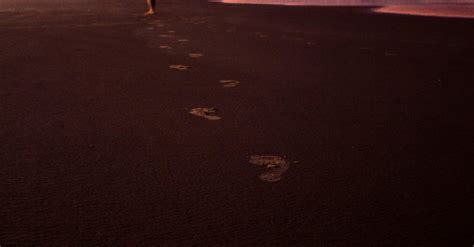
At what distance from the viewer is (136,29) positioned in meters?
5.22

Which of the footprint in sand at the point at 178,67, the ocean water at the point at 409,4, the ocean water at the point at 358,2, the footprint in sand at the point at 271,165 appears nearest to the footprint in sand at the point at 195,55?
the footprint in sand at the point at 178,67

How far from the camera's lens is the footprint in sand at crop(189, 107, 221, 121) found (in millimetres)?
1841

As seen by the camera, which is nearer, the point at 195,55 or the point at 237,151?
the point at 237,151

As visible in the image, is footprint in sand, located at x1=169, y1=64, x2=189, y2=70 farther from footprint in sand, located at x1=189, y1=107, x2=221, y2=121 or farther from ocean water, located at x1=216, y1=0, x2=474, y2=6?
ocean water, located at x1=216, y1=0, x2=474, y2=6

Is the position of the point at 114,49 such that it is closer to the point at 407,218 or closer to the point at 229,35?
the point at 229,35

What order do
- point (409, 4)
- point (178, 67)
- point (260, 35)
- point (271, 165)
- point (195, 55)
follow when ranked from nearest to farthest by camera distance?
point (271, 165) → point (178, 67) → point (195, 55) → point (260, 35) → point (409, 4)

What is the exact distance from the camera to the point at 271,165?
4.48ft

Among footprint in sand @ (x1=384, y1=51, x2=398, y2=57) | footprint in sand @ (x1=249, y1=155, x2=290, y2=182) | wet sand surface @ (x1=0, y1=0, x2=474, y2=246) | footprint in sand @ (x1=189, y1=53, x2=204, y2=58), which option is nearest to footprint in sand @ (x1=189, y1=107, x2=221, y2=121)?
wet sand surface @ (x1=0, y1=0, x2=474, y2=246)

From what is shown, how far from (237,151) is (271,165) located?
0.48ft

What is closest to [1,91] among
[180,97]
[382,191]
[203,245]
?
[180,97]

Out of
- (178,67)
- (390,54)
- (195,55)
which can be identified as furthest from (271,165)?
(390,54)

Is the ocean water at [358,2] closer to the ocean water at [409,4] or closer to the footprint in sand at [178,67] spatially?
the ocean water at [409,4]

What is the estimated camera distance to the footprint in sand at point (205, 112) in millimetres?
1841

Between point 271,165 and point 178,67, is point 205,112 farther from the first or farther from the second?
point 178,67
